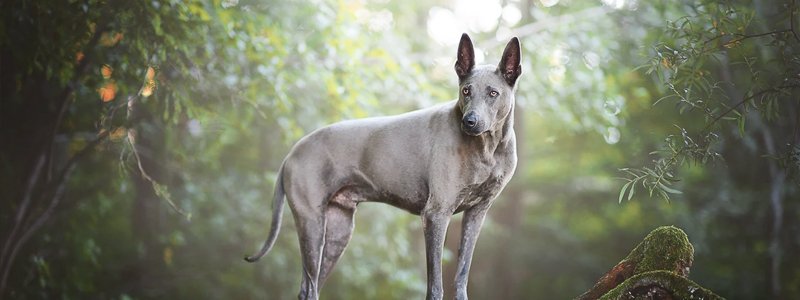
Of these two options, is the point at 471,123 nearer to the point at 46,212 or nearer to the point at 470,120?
the point at 470,120

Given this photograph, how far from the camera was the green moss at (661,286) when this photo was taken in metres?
3.75

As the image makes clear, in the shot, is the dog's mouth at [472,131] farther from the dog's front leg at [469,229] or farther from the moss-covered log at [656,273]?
the moss-covered log at [656,273]

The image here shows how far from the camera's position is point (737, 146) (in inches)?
543

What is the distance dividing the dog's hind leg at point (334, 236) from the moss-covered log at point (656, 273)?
5.16 feet

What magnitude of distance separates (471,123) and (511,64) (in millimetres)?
462

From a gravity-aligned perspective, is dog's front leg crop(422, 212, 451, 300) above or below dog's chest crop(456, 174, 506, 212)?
below

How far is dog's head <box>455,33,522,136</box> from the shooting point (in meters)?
3.88

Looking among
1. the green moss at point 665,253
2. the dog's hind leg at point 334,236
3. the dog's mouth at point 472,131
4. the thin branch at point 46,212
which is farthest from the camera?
the thin branch at point 46,212

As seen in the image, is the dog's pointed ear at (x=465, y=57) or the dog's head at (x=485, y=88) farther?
the dog's pointed ear at (x=465, y=57)

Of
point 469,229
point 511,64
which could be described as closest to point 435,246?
point 469,229

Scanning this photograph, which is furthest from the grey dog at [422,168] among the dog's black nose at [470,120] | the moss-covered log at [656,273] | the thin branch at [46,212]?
the thin branch at [46,212]

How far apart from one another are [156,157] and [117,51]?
14.1ft

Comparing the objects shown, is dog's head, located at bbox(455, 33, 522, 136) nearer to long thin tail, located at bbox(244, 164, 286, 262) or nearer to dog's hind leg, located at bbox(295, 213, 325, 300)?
dog's hind leg, located at bbox(295, 213, 325, 300)

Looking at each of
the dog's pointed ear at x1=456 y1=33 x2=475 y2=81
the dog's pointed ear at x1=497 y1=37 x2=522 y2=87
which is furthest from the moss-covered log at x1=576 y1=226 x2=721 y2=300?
the dog's pointed ear at x1=456 y1=33 x2=475 y2=81
